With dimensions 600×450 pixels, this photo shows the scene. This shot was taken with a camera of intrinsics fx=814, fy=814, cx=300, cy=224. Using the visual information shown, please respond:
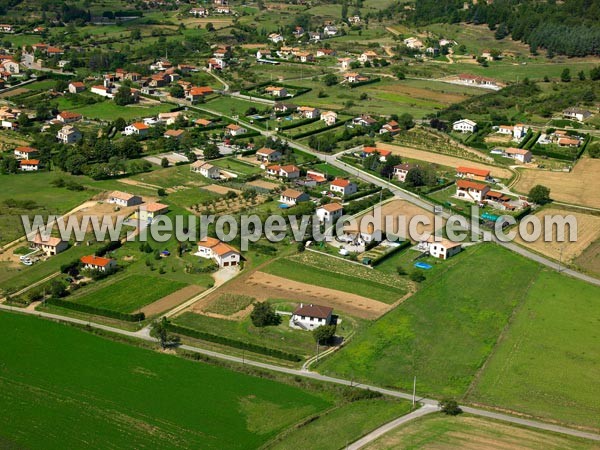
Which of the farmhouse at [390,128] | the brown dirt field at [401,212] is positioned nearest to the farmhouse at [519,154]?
the farmhouse at [390,128]

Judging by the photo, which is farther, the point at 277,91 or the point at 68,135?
the point at 277,91

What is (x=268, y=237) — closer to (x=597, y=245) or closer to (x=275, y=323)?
(x=275, y=323)

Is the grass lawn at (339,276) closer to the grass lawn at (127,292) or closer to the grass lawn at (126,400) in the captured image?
the grass lawn at (127,292)

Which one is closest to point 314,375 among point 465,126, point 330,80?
point 465,126

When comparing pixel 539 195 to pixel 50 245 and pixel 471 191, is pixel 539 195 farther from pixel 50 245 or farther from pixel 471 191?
pixel 50 245

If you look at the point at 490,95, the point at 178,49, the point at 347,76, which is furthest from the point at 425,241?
the point at 178,49

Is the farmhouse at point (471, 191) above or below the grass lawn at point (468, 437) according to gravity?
above

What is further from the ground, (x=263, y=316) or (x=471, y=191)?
(x=471, y=191)
